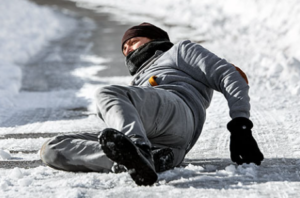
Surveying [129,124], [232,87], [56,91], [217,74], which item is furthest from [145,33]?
[56,91]

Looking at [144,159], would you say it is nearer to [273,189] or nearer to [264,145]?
[273,189]

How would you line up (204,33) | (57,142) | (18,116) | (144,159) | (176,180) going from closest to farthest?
1. (144,159)
2. (176,180)
3. (57,142)
4. (18,116)
5. (204,33)

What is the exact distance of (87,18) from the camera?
13156 mm

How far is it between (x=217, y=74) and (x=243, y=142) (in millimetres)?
437

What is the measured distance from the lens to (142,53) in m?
3.29

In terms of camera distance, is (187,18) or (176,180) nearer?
(176,180)

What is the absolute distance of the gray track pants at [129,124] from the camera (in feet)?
8.09

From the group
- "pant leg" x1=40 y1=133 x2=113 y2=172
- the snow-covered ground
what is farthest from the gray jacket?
"pant leg" x1=40 y1=133 x2=113 y2=172

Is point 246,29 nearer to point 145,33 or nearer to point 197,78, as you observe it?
point 145,33

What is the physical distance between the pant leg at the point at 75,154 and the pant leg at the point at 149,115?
17 cm

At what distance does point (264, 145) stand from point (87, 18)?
33.7 ft

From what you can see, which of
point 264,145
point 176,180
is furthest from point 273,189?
point 264,145

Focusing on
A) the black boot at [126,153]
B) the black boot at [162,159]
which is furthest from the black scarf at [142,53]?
the black boot at [126,153]

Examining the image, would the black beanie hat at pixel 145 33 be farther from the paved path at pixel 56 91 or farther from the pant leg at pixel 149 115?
the paved path at pixel 56 91
